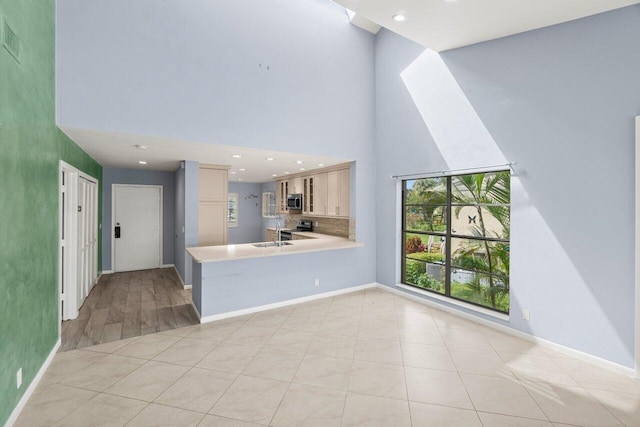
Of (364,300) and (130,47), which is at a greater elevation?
(130,47)

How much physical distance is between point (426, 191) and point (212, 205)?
3921 millimetres

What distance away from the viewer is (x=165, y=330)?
3.67 meters

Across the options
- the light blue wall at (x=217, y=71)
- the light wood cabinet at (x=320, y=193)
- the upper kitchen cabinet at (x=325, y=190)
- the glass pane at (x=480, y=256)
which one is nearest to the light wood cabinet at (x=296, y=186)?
the upper kitchen cabinet at (x=325, y=190)

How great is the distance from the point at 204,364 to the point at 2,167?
219 centimetres

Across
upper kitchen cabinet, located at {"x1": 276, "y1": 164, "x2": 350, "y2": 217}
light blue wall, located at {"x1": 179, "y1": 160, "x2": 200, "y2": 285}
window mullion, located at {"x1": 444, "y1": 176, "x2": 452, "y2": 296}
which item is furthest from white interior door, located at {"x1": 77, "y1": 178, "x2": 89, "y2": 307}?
window mullion, located at {"x1": 444, "y1": 176, "x2": 452, "y2": 296}

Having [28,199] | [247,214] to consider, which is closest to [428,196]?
[28,199]

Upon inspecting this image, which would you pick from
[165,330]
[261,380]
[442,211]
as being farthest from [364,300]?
[165,330]

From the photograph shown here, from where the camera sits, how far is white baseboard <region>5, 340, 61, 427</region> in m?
2.06

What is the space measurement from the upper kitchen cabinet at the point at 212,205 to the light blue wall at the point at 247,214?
3.98 m

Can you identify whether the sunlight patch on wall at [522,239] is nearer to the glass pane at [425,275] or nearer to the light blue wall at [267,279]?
the glass pane at [425,275]

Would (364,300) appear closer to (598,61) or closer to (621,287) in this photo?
(621,287)

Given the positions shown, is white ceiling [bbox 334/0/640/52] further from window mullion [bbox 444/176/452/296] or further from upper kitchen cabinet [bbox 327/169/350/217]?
upper kitchen cabinet [bbox 327/169/350/217]

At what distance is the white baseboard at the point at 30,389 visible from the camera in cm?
206

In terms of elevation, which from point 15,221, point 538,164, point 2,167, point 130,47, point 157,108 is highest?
point 130,47
